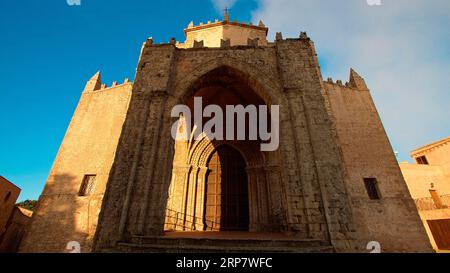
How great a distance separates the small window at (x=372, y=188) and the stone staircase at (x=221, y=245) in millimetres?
7409

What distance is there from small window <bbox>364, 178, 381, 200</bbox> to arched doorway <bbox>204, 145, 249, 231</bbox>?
617 centimetres

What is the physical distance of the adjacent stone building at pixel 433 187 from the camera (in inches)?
530

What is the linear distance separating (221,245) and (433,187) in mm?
20522

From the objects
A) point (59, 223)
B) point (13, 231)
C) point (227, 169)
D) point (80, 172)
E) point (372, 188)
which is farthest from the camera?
point (13, 231)

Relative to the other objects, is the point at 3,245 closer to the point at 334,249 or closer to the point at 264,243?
the point at 264,243

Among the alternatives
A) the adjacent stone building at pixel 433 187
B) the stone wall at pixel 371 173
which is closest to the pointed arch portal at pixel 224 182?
the stone wall at pixel 371 173

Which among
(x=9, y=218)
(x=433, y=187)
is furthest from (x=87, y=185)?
(x=433, y=187)

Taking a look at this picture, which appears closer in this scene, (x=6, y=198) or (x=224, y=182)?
(x=6, y=198)

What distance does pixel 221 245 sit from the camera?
482cm

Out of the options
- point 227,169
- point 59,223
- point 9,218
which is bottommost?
point 59,223

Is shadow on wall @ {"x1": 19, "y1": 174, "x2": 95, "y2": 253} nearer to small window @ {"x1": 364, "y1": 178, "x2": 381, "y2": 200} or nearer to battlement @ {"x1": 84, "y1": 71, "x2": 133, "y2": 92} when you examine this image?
battlement @ {"x1": 84, "y1": 71, "x2": 133, "y2": 92}

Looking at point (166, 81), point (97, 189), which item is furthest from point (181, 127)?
point (97, 189)

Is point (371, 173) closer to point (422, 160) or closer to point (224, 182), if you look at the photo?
point (224, 182)
